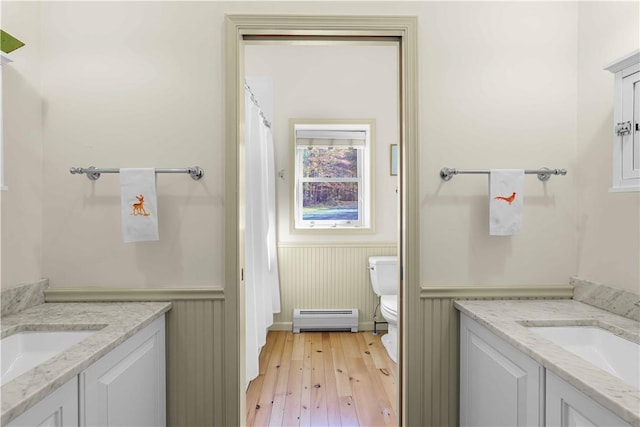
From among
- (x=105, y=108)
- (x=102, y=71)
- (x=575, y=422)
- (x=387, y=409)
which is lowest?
(x=387, y=409)

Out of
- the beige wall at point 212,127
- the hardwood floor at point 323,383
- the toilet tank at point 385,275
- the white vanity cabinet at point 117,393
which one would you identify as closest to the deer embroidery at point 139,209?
the beige wall at point 212,127

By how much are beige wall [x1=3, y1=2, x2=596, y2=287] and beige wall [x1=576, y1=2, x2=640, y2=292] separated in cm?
5

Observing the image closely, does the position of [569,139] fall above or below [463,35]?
below

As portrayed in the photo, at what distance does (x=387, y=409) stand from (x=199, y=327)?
1224 mm

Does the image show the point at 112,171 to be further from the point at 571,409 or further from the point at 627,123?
the point at 627,123

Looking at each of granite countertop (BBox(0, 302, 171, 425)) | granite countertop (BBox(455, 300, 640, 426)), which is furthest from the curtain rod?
granite countertop (BBox(0, 302, 171, 425))

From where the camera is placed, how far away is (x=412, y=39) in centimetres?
151

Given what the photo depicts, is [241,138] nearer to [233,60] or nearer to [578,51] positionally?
[233,60]

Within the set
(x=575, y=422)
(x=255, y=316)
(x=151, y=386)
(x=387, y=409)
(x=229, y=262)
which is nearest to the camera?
(x=575, y=422)

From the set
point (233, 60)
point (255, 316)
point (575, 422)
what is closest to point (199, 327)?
point (255, 316)

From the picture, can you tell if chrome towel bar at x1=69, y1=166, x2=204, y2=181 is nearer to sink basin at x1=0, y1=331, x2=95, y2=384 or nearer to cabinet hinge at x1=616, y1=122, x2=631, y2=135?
sink basin at x1=0, y1=331, x2=95, y2=384

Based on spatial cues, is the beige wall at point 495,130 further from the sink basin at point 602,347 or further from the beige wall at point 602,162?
the sink basin at point 602,347

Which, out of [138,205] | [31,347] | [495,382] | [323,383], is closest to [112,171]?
[138,205]

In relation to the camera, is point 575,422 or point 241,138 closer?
point 575,422
